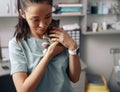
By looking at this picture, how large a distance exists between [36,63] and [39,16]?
209 mm

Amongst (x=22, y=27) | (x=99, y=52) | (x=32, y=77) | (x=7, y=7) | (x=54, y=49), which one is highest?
(x=7, y=7)

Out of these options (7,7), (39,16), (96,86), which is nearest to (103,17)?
(96,86)

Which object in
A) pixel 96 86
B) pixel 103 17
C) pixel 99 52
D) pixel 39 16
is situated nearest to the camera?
pixel 39 16

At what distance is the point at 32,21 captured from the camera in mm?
912

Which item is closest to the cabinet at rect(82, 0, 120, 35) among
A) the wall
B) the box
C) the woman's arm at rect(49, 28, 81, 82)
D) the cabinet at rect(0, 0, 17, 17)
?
the wall

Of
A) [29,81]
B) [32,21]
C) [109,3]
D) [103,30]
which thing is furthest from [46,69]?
[109,3]

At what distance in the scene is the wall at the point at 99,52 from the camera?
2.91 meters

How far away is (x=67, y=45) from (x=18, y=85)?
29cm

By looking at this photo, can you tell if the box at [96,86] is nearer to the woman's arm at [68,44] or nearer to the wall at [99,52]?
the wall at [99,52]

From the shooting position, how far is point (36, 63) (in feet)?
3.10

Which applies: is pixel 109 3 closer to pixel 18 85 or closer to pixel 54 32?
pixel 54 32

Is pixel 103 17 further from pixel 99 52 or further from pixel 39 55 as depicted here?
pixel 39 55

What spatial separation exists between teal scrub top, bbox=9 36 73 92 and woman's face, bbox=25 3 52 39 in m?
0.10

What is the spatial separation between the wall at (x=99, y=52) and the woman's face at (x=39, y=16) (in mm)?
1977
